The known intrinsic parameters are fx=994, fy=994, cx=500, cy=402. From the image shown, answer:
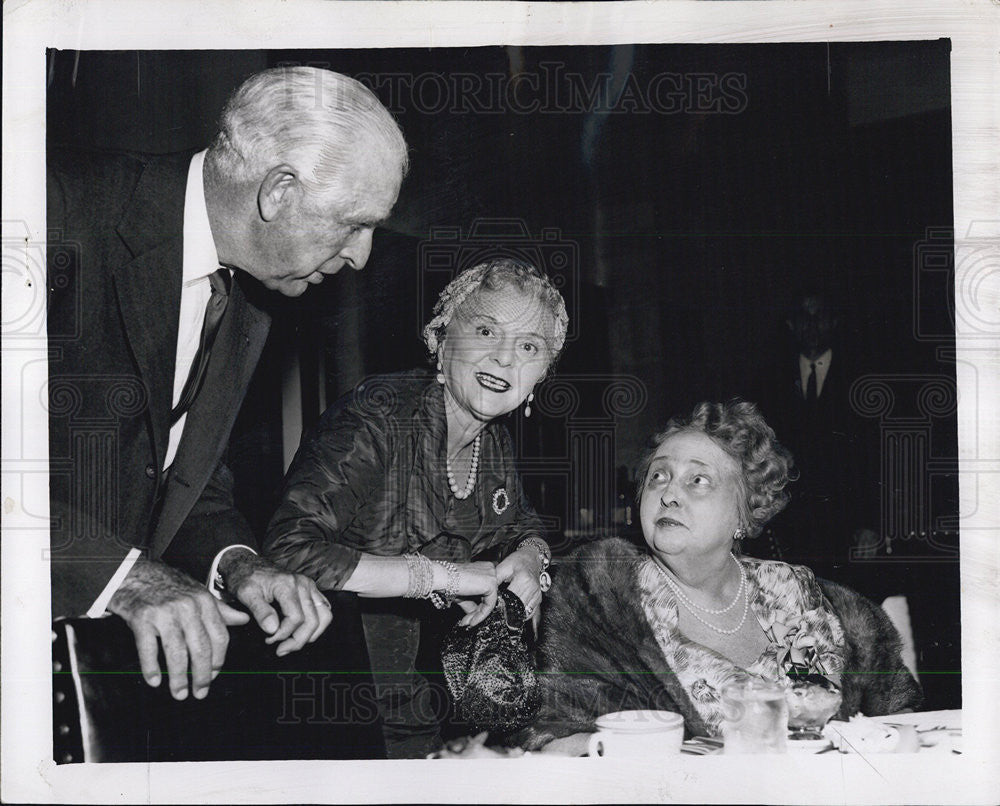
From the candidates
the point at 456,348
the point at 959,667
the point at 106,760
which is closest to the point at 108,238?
the point at 456,348

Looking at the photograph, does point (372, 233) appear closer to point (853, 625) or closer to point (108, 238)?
point (108, 238)

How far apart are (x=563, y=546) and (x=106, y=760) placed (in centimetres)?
124

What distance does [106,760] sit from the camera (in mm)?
2441

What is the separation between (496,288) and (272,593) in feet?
3.01

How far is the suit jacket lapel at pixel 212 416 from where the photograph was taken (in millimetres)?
2395

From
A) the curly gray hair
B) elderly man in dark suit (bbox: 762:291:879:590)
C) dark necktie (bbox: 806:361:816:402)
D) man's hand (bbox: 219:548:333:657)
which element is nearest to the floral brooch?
the curly gray hair

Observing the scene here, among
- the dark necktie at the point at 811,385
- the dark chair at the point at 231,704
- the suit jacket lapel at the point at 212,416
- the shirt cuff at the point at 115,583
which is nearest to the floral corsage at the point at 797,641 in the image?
the dark necktie at the point at 811,385

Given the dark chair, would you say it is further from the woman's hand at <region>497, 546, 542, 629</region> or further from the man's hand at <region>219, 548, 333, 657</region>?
the woman's hand at <region>497, 546, 542, 629</region>

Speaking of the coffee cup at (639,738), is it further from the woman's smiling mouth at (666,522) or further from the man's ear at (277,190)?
the man's ear at (277,190)

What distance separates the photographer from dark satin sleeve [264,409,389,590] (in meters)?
2.40

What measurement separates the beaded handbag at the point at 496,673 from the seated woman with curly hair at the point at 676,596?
0.15 feet

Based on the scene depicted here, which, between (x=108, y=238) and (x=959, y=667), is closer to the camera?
(x=108, y=238)

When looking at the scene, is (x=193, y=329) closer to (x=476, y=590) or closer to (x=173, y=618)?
(x=173, y=618)

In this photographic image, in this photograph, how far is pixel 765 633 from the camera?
8.24ft
